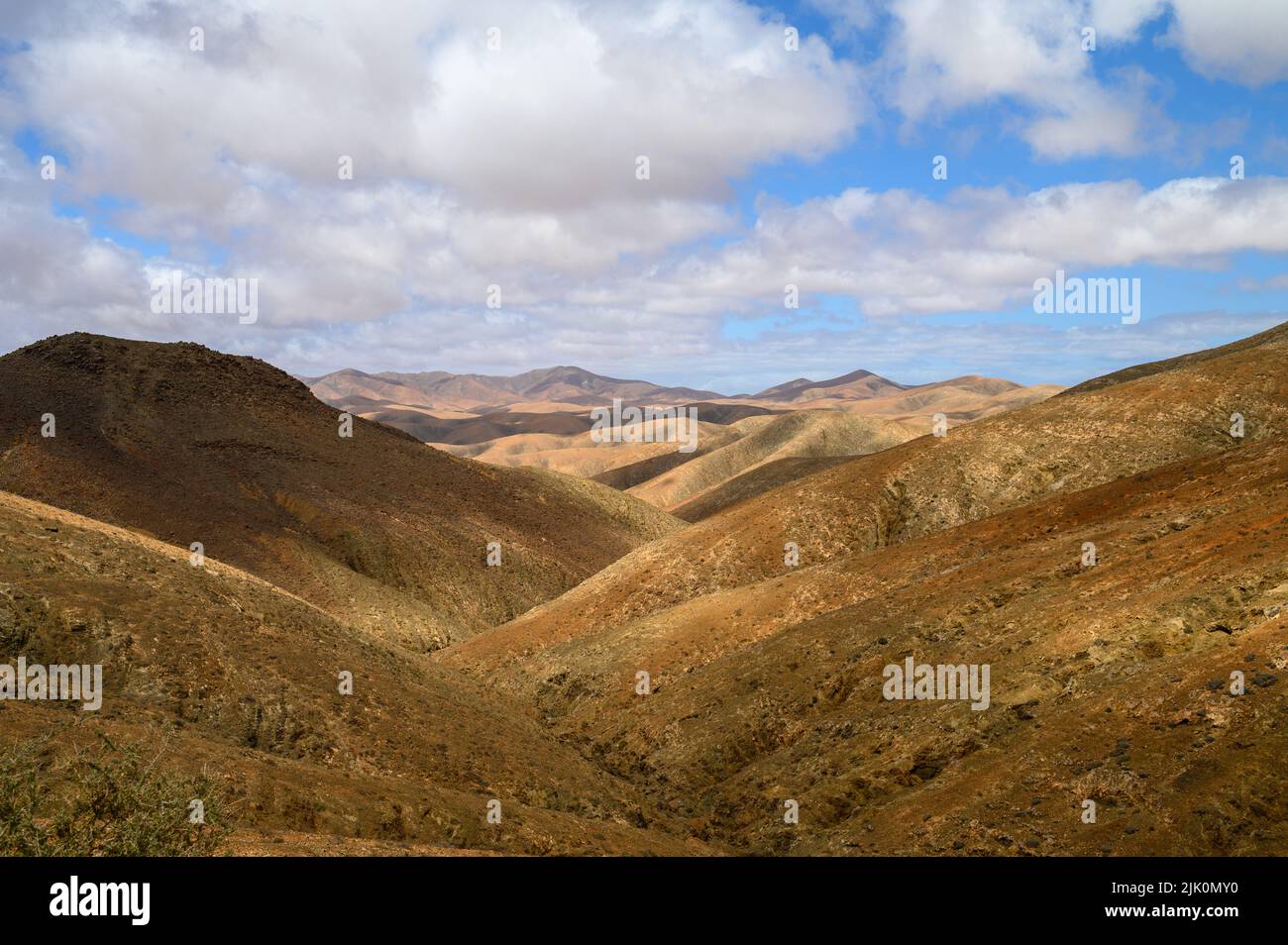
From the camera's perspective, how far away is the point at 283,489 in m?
57.7

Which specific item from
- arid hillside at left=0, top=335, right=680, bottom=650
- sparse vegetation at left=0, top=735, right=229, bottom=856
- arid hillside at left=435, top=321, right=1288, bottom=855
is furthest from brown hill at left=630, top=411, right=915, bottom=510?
sparse vegetation at left=0, top=735, right=229, bottom=856

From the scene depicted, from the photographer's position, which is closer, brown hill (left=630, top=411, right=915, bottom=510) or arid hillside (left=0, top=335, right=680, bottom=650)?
arid hillside (left=0, top=335, right=680, bottom=650)

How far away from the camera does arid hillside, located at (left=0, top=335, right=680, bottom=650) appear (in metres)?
48.5

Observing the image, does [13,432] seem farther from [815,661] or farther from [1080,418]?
[1080,418]

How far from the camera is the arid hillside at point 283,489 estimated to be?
159 ft

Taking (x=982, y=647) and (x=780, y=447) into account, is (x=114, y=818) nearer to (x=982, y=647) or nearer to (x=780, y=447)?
(x=982, y=647)

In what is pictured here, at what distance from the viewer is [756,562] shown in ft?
135

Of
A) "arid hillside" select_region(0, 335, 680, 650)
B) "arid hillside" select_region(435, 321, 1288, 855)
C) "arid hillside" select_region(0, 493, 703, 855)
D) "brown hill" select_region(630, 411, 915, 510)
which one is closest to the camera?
"arid hillside" select_region(435, 321, 1288, 855)

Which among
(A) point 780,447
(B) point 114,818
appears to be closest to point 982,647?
(B) point 114,818

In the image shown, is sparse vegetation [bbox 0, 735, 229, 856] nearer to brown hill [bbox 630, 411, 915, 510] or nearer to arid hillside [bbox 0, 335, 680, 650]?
arid hillside [bbox 0, 335, 680, 650]

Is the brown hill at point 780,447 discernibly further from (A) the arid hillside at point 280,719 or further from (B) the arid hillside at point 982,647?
(A) the arid hillside at point 280,719

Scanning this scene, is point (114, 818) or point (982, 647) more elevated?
point (982, 647)
